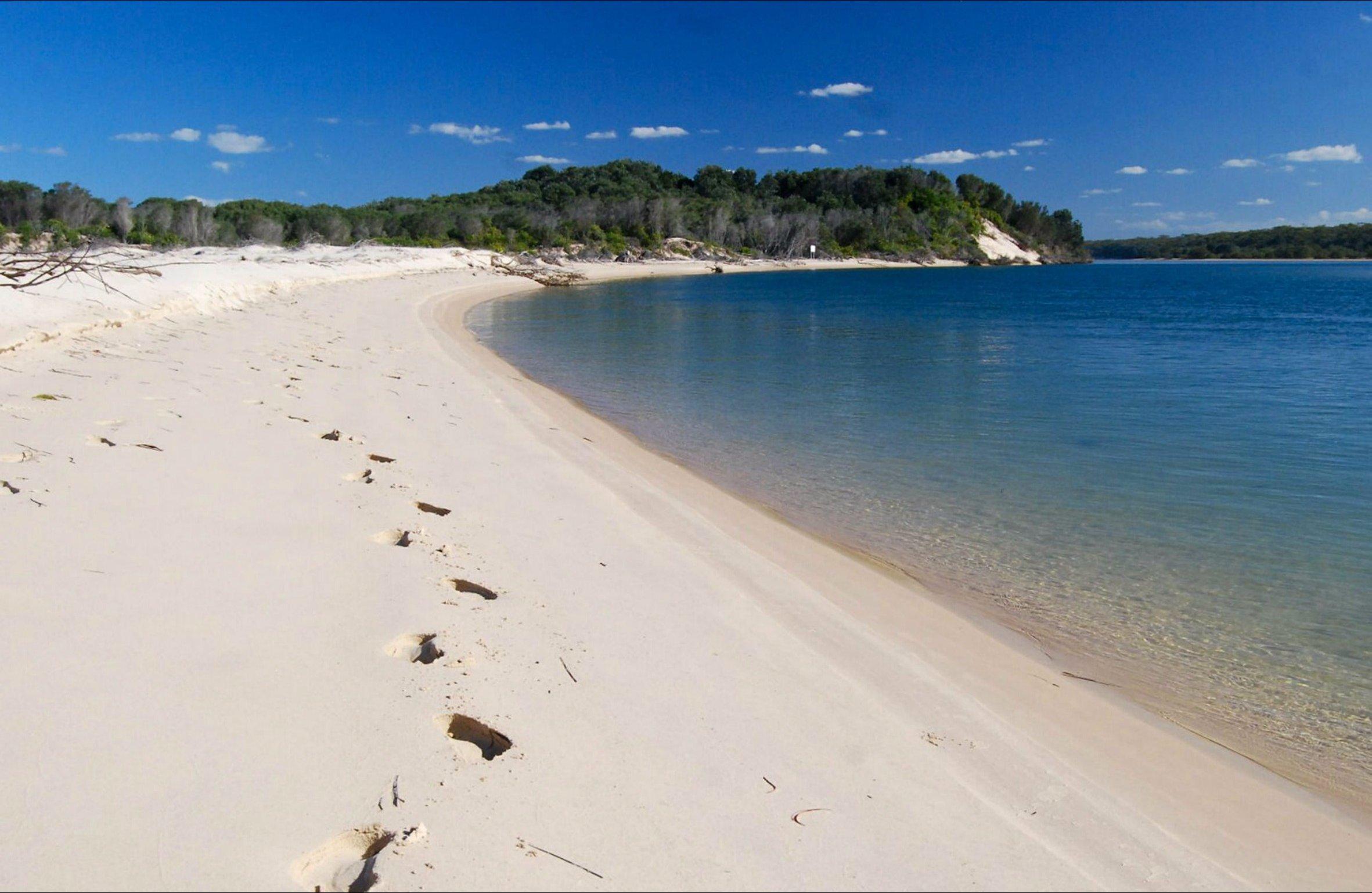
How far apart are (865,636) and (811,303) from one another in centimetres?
3538

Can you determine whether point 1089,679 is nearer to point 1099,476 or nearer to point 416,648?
point 416,648

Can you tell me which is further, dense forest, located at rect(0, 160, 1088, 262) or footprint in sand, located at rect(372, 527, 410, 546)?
dense forest, located at rect(0, 160, 1088, 262)

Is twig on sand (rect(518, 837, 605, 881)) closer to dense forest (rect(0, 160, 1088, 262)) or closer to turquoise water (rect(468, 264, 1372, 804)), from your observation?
turquoise water (rect(468, 264, 1372, 804))

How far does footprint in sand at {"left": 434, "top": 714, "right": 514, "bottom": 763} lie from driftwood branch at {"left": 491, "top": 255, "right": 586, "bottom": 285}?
135 feet

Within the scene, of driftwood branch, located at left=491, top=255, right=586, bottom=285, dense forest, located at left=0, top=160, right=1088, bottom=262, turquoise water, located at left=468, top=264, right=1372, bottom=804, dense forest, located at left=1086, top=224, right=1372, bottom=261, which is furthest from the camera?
dense forest, located at left=1086, top=224, right=1372, bottom=261

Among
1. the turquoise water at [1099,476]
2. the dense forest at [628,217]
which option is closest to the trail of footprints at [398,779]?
the turquoise water at [1099,476]

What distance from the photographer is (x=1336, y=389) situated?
13.7 meters

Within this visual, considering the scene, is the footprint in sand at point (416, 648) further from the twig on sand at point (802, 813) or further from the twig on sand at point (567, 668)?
the twig on sand at point (802, 813)

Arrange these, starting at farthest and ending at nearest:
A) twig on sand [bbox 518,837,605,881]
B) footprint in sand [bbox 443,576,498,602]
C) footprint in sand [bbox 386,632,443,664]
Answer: footprint in sand [bbox 443,576,498,602], footprint in sand [bbox 386,632,443,664], twig on sand [bbox 518,837,605,881]

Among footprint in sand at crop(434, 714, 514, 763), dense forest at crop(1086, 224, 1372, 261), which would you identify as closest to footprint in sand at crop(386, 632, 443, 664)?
footprint in sand at crop(434, 714, 514, 763)

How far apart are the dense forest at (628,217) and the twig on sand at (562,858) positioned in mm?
11201

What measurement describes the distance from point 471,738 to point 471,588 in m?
1.21

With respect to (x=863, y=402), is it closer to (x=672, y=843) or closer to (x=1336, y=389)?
(x=1336, y=389)

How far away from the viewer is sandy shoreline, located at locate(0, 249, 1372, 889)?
1995 mm
